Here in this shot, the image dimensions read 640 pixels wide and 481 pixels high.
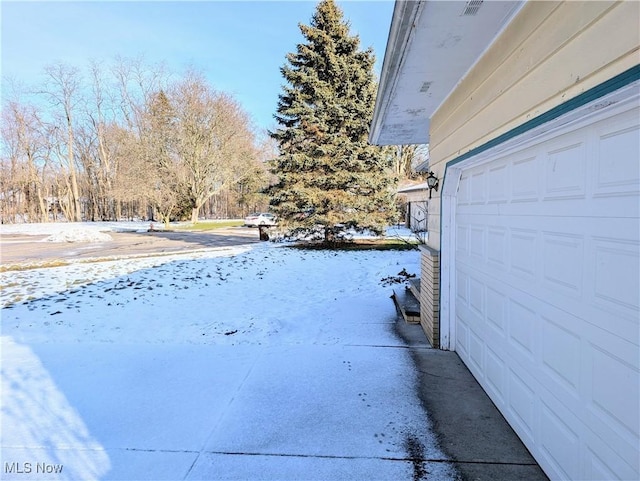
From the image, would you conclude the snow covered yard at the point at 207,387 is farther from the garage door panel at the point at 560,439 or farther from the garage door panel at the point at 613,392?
the garage door panel at the point at 613,392

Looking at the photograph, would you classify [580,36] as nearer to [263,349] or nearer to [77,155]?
[263,349]

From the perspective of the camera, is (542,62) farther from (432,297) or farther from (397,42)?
(432,297)

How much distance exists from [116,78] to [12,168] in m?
11.1

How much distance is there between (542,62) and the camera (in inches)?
80.0

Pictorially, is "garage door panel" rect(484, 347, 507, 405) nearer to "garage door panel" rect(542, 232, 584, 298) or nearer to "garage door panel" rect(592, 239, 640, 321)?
"garage door panel" rect(542, 232, 584, 298)

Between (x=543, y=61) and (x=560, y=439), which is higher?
(x=543, y=61)

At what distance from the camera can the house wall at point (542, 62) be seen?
4.71ft

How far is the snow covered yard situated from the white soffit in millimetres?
2813

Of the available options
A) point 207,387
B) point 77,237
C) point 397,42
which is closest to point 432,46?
point 397,42

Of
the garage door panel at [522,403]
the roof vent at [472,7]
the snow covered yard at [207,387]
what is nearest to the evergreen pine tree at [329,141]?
the snow covered yard at [207,387]

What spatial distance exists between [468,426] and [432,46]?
2852 millimetres

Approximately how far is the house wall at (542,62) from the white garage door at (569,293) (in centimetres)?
19

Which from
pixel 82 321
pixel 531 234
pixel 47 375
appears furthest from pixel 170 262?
pixel 531 234

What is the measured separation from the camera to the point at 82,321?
524cm
